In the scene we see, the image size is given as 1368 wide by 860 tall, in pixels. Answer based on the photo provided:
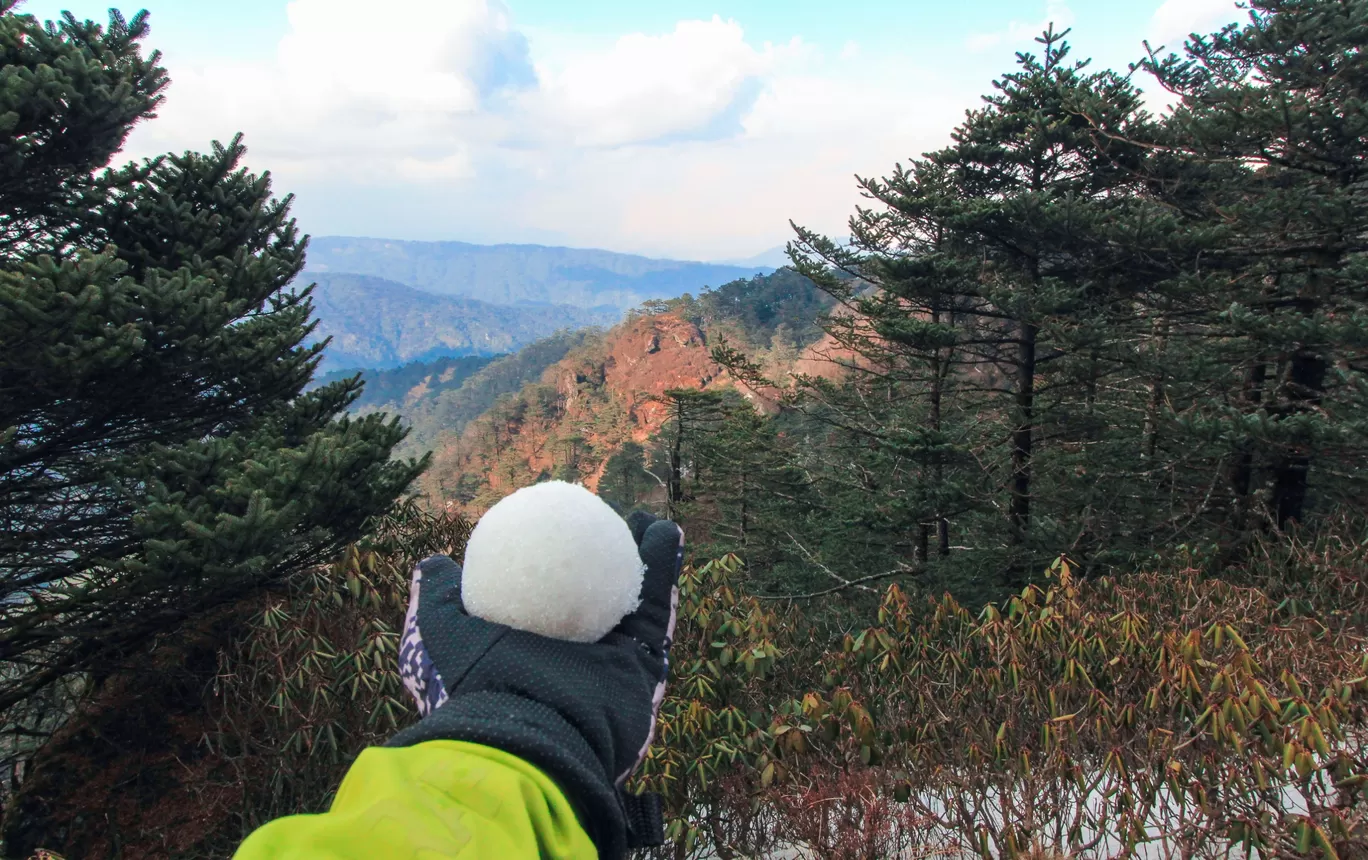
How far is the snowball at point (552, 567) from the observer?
95 cm

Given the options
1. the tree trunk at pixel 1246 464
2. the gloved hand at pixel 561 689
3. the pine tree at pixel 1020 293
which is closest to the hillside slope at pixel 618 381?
the pine tree at pixel 1020 293

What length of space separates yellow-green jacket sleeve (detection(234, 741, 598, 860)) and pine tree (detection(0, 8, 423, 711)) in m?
3.17

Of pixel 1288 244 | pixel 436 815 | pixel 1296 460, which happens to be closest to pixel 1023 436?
pixel 1296 460

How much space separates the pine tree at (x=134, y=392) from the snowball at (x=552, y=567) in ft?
9.57

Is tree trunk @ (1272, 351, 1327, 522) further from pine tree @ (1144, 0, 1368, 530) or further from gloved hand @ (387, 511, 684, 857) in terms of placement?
gloved hand @ (387, 511, 684, 857)

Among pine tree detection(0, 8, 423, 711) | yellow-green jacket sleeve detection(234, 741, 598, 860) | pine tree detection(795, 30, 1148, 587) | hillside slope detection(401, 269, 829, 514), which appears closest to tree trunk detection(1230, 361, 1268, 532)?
pine tree detection(795, 30, 1148, 587)

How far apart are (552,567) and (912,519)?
7757 millimetres

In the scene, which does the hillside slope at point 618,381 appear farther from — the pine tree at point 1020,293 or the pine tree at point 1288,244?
the pine tree at point 1288,244

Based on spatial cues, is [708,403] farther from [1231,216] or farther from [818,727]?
[818,727]

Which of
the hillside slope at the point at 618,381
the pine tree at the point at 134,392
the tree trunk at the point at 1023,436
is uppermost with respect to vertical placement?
the pine tree at the point at 134,392

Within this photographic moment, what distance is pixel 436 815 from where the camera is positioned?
0.62 metres

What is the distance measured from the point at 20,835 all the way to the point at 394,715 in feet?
6.48

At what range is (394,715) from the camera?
298 cm

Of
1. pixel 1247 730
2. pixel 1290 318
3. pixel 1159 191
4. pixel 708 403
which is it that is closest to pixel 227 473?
pixel 1247 730
